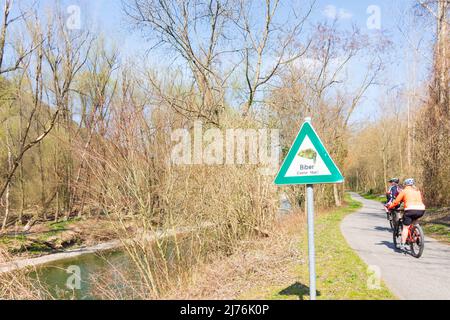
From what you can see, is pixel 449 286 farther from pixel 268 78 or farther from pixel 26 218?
pixel 26 218

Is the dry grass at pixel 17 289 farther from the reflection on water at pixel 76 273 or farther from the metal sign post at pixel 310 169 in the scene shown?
the metal sign post at pixel 310 169

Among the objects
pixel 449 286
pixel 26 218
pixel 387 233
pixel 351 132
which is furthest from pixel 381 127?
pixel 449 286

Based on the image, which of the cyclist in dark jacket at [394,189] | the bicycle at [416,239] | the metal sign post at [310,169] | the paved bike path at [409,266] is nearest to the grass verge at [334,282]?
the paved bike path at [409,266]

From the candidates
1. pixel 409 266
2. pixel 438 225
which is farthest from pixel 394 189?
pixel 409 266

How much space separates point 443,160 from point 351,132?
9.12 m

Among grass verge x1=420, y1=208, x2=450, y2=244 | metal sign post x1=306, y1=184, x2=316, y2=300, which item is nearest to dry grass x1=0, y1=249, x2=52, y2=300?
metal sign post x1=306, y1=184, x2=316, y2=300

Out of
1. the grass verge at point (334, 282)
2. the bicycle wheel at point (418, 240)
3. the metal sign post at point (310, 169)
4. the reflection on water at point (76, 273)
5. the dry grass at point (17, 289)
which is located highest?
the metal sign post at point (310, 169)

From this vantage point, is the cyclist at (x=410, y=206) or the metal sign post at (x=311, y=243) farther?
the cyclist at (x=410, y=206)

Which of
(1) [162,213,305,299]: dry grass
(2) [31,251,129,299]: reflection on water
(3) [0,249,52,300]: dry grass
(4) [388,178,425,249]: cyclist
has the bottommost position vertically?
(2) [31,251,129,299]: reflection on water

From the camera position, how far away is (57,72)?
87.0 feet

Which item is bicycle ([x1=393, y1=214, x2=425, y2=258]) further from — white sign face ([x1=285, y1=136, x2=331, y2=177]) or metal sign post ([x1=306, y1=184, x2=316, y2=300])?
white sign face ([x1=285, y1=136, x2=331, y2=177])

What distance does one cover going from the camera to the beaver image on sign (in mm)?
4391

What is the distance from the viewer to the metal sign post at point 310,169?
13.8 ft

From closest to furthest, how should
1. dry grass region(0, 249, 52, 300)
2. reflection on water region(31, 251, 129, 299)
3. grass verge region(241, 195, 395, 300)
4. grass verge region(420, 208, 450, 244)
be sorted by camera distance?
grass verge region(241, 195, 395, 300) < dry grass region(0, 249, 52, 300) < reflection on water region(31, 251, 129, 299) < grass verge region(420, 208, 450, 244)
